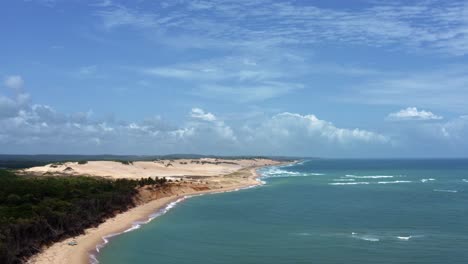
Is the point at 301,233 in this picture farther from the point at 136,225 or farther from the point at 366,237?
the point at 136,225

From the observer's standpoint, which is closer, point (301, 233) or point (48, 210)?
point (48, 210)

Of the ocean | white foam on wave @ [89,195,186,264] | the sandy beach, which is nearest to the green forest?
the sandy beach

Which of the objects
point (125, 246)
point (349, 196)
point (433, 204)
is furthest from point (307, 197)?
point (125, 246)

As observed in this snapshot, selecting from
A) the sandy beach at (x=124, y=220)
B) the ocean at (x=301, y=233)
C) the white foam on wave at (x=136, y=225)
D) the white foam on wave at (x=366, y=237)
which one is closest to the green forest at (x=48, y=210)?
the sandy beach at (x=124, y=220)

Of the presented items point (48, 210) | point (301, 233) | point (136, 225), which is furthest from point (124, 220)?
point (301, 233)

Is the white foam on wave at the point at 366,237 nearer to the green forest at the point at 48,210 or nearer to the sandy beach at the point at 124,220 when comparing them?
the sandy beach at the point at 124,220

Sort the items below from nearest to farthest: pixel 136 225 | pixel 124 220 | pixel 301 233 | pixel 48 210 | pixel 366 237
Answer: pixel 48 210 → pixel 366 237 → pixel 301 233 → pixel 136 225 → pixel 124 220

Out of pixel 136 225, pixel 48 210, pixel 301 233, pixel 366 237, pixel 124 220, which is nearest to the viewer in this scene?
pixel 48 210

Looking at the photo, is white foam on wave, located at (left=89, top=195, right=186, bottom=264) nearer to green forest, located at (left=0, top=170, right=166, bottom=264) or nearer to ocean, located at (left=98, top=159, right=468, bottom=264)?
ocean, located at (left=98, top=159, right=468, bottom=264)

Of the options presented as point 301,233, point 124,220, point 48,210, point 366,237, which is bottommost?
point 124,220
